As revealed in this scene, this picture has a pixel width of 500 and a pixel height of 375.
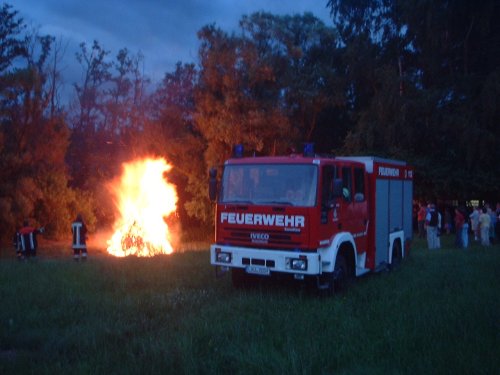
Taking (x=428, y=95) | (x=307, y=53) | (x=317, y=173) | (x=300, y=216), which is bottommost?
(x=300, y=216)

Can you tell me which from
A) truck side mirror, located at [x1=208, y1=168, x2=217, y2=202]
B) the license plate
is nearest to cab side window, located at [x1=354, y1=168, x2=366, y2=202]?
the license plate

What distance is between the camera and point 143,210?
82.3 feet

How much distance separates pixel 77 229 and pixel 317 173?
10483 millimetres

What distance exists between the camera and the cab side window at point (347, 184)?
10797 mm

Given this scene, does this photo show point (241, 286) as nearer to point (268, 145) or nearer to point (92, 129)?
point (268, 145)

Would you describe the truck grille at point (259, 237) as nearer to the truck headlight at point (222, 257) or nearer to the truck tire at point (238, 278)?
the truck headlight at point (222, 257)

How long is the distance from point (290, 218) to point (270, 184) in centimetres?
78

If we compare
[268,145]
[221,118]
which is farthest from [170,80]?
[268,145]

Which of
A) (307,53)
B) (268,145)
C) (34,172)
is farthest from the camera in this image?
(307,53)

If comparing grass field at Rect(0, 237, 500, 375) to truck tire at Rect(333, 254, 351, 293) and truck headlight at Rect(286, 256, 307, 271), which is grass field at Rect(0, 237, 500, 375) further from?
truck headlight at Rect(286, 256, 307, 271)

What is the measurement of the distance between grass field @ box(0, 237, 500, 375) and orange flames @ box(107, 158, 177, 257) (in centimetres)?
868

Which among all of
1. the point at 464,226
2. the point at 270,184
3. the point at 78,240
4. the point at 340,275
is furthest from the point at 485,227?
the point at 78,240

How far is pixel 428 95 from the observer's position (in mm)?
28609

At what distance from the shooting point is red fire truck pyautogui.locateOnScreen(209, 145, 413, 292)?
974 cm
